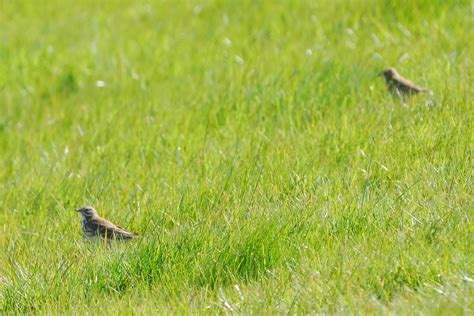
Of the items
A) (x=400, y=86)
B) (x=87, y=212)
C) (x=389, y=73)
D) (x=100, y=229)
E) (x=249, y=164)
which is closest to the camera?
(x=100, y=229)

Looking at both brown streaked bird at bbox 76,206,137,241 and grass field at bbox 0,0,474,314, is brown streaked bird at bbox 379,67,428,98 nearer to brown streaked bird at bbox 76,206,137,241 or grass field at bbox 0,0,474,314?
grass field at bbox 0,0,474,314

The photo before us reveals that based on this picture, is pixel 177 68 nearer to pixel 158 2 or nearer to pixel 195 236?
pixel 158 2

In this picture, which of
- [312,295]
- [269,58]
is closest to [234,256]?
[312,295]

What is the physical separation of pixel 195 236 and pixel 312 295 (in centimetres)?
95

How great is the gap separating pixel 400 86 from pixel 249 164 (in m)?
1.46

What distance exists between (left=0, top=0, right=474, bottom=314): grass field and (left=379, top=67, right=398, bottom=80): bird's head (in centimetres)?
15

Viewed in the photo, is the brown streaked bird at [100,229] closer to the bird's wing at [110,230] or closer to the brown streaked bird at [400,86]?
the bird's wing at [110,230]

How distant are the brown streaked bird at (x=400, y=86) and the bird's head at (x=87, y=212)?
2369mm

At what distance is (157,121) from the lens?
8.09 m

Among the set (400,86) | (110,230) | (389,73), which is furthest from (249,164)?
(389,73)

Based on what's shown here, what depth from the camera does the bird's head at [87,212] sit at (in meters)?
6.21

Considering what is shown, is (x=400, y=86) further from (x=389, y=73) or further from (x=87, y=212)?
(x=87, y=212)

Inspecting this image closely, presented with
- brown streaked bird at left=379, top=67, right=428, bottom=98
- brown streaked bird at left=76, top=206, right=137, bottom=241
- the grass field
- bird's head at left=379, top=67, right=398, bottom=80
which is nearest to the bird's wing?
brown streaked bird at left=76, top=206, right=137, bottom=241

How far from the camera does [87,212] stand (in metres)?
6.25
